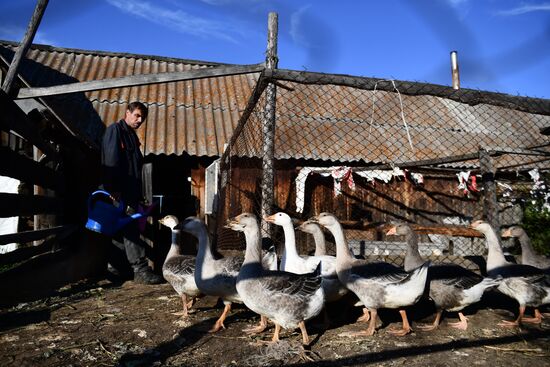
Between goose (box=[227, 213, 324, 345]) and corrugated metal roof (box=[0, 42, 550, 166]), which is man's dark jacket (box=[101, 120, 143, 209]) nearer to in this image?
corrugated metal roof (box=[0, 42, 550, 166])

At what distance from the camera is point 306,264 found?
4.95m

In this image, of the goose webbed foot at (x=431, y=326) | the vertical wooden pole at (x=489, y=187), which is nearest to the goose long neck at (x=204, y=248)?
the goose webbed foot at (x=431, y=326)

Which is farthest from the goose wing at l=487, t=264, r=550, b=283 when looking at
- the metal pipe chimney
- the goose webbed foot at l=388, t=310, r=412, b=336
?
the metal pipe chimney

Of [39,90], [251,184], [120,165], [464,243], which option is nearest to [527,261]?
[464,243]

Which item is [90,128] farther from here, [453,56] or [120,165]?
[453,56]

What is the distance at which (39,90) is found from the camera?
3602 mm

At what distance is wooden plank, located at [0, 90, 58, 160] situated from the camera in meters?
3.57

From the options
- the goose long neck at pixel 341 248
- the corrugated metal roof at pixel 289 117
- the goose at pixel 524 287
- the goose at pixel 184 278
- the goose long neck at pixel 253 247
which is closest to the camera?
the goose long neck at pixel 253 247

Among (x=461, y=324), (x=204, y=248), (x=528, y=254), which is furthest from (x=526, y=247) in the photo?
(x=204, y=248)

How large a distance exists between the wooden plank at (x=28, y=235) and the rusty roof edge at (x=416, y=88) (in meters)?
3.24

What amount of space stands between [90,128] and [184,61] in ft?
20.1

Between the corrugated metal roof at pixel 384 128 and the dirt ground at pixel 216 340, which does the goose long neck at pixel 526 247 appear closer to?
the dirt ground at pixel 216 340

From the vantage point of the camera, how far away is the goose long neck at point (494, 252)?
191 inches

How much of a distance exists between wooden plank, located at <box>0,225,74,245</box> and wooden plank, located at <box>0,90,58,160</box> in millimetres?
1094
